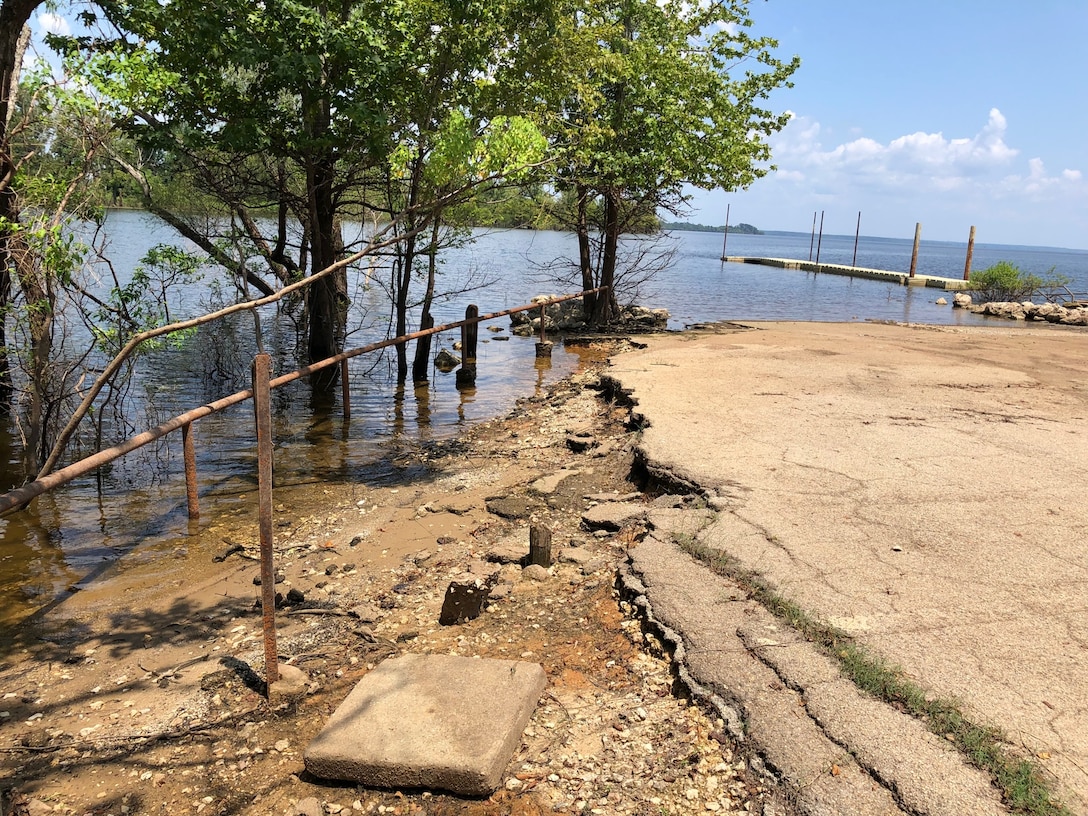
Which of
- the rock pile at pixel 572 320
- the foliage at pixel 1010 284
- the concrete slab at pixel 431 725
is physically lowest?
the concrete slab at pixel 431 725

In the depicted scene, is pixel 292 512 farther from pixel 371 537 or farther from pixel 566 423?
pixel 566 423

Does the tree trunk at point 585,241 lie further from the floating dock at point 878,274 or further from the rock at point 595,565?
the floating dock at point 878,274

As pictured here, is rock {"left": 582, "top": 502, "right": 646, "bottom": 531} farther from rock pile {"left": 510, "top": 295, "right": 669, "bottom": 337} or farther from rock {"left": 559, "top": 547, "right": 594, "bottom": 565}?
rock pile {"left": 510, "top": 295, "right": 669, "bottom": 337}

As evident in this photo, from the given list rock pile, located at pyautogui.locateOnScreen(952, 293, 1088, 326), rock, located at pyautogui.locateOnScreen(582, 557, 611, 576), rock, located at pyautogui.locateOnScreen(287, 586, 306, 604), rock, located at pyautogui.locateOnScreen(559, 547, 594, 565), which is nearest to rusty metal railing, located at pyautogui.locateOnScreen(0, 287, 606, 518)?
rock, located at pyautogui.locateOnScreen(287, 586, 306, 604)

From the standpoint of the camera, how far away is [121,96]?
5332 mm

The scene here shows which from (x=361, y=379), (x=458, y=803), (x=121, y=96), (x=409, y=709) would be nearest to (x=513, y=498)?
(x=409, y=709)

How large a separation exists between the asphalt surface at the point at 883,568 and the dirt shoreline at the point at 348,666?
295 mm

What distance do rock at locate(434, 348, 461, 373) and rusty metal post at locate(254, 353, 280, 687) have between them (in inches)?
424

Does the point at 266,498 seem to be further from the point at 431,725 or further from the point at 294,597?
the point at 294,597

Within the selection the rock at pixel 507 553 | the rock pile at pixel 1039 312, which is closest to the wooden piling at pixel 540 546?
the rock at pixel 507 553

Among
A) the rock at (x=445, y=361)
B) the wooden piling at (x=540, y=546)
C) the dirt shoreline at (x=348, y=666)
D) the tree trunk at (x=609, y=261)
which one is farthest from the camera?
the tree trunk at (x=609, y=261)

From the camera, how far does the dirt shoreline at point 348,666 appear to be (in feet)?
9.64

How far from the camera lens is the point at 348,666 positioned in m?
3.97

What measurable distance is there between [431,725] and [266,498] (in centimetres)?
130
